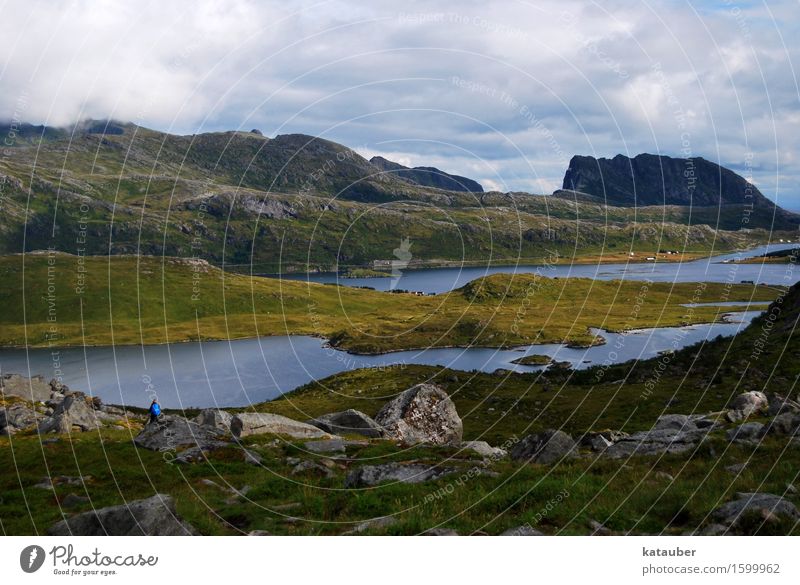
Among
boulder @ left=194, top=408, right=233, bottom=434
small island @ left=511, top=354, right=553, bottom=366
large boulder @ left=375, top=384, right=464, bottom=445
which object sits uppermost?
boulder @ left=194, top=408, right=233, bottom=434

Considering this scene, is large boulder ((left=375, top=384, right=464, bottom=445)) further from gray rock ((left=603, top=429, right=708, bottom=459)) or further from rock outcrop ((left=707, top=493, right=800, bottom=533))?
rock outcrop ((left=707, top=493, right=800, bottom=533))

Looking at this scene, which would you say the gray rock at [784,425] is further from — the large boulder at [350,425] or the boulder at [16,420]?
the boulder at [16,420]

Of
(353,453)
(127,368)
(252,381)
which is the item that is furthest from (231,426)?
(127,368)

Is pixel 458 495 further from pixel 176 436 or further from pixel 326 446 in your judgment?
pixel 176 436

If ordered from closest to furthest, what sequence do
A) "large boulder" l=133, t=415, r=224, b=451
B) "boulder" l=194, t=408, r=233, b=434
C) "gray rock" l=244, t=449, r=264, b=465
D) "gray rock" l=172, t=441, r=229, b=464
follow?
1. "gray rock" l=244, t=449, r=264, b=465
2. "gray rock" l=172, t=441, r=229, b=464
3. "large boulder" l=133, t=415, r=224, b=451
4. "boulder" l=194, t=408, r=233, b=434

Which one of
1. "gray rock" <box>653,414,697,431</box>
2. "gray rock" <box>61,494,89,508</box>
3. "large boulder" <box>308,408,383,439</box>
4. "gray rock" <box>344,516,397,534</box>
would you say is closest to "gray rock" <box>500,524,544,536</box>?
"gray rock" <box>344,516,397,534</box>

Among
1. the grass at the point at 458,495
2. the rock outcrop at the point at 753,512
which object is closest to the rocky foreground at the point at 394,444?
the rock outcrop at the point at 753,512

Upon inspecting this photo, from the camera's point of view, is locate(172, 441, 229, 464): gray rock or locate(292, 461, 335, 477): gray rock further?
locate(172, 441, 229, 464): gray rock
